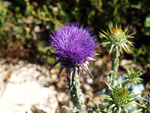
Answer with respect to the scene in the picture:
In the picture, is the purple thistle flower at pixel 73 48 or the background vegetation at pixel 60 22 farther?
the background vegetation at pixel 60 22

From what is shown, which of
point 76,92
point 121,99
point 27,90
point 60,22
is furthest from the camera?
point 60,22

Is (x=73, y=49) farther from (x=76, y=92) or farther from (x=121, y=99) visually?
(x=121, y=99)

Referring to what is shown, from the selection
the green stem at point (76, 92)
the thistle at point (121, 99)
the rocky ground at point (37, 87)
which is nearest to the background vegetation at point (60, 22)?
the rocky ground at point (37, 87)

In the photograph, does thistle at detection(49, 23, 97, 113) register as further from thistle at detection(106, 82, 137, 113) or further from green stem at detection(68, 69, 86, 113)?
thistle at detection(106, 82, 137, 113)

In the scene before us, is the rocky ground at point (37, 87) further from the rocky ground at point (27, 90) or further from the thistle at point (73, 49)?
the thistle at point (73, 49)

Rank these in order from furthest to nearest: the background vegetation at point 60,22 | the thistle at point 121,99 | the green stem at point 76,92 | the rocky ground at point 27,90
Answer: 1. the background vegetation at point 60,22
2. the rocky ground at point 27,90
3. the green stem at point 76,92
4. the thistle at point 121,99

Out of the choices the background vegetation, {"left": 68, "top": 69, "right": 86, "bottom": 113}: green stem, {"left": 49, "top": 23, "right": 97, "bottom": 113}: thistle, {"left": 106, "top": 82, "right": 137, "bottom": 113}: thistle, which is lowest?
{"left": 106, "top": 82, "right": 137, "bottom": 113}: thistle

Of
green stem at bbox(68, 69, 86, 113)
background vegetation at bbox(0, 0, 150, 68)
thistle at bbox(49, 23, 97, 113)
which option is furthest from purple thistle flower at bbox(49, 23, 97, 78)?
background vegetation at bbox(0, 0, 150, 68)

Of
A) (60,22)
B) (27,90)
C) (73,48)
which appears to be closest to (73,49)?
(73,48)

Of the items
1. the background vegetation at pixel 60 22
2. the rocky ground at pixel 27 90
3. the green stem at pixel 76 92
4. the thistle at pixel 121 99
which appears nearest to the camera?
the thistle at pixel 121 99

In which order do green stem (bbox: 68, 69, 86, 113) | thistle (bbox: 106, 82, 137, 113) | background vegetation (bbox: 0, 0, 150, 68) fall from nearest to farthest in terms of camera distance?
thistle (bbox: 106, 82, 137, 113)
green stem (bbox: 68, 69, 86, 113)
background vegetation (bbox: 0, 0, 150, 68)
